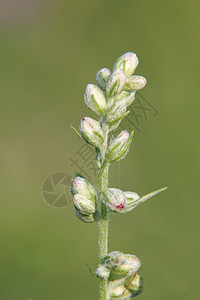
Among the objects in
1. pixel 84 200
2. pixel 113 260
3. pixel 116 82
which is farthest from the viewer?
pixel 116 82

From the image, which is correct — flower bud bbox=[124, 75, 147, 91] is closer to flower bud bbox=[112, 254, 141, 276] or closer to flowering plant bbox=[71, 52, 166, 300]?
flowering plant bbox=[71, 52, 166, 300]

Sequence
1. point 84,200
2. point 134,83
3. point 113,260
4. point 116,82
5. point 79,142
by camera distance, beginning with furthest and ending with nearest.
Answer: point 79,142, point 134,83, point 116,82, point 84,200, point 113,260

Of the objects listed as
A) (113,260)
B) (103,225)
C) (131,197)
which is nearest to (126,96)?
(131,197)

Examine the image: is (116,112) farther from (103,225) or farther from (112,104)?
(103,225)

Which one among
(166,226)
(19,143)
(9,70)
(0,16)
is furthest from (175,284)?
(0,16)

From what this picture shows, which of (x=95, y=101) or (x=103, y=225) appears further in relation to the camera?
(x=95, y=101)

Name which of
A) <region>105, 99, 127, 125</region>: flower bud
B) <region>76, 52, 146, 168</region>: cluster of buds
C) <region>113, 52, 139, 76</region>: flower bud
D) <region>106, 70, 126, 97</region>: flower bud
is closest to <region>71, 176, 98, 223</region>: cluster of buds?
<region>76, 52, 146, 168</region>: cluster of buds

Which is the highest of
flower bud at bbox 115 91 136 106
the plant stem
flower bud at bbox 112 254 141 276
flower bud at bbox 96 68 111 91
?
flower bud at bbox 96 68 111 91
